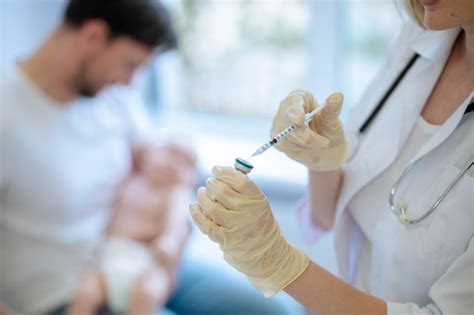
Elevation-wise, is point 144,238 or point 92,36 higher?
point 92,36

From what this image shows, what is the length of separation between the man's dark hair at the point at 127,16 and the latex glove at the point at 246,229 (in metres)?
1.08

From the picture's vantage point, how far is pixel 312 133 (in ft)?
3.20

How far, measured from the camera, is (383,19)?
7.03ft

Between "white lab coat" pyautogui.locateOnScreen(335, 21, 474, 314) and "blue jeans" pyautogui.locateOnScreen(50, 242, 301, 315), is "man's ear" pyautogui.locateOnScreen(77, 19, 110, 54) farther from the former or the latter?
"white lab coat" pyautogui.locateOnScreen(335, 21, 474, 314)

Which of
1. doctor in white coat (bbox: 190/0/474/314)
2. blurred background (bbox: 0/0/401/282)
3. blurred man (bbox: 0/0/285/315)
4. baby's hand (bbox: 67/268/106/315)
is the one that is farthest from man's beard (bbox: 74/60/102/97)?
doctor in white coat (bbox: 190/0/474/314)

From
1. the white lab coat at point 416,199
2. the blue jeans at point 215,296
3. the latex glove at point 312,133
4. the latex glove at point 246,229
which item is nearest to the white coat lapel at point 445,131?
the white lab coat at point 416,199

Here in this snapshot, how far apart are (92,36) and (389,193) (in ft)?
3.70

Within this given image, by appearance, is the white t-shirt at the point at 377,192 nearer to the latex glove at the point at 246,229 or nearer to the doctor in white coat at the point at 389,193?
the doctor in white coat at the point at 389,193

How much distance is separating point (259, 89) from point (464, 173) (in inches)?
62.0

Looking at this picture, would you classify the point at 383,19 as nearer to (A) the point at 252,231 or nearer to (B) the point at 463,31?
(B) the point at 463,31

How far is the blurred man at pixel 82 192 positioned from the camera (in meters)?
1.75

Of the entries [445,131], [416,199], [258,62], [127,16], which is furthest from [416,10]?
[258,62]

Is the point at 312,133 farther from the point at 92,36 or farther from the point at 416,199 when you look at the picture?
the point at 92,36

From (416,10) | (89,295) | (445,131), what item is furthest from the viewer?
(89,295)
